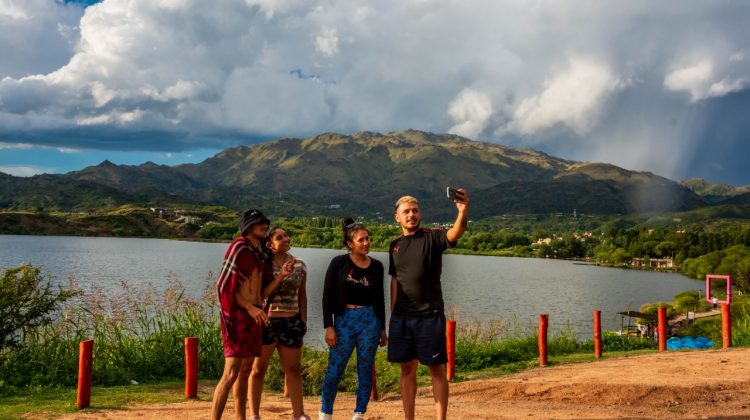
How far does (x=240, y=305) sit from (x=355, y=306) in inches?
45.2

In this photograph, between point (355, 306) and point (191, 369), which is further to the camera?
point (191, 369)

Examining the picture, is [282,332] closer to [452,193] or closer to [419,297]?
[419,297]

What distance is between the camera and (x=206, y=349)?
11711 millimetres

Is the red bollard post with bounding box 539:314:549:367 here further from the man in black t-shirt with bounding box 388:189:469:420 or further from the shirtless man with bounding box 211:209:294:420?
the shirtless man with bounding box 211:209:294:420

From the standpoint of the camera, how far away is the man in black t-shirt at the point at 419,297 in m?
5.79

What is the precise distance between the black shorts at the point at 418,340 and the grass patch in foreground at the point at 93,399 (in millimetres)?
4282

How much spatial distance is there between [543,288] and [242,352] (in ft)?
217

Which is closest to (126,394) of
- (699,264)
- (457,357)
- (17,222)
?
(457,357)

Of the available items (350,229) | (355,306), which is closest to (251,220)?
(350,229)

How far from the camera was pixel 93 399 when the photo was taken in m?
8.58

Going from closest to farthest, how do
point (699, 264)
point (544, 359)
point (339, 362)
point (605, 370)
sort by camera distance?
point (339, 362) < point (605, 370) < point (544, 359) < point (699, 264)

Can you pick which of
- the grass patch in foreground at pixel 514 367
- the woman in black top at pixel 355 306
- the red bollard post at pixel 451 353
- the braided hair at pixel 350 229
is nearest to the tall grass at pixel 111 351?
the red bollard post at pixel 451 353

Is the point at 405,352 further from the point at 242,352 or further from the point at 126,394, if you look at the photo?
the point at 126,394

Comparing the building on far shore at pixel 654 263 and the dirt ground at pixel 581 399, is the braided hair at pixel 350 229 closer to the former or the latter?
the dirt ground at pixel 581 399
